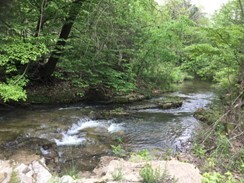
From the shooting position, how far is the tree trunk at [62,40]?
10.0 meters

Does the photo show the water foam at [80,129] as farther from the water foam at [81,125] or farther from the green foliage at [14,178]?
the green foliage at [14,178]

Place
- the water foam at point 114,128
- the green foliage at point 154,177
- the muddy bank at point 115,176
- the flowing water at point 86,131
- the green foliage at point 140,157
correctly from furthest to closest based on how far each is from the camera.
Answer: the water foam at point 114,128
the flowing water at point 86,131
the green foliage at point 140,157
the muddy bank at point 115,176
the green foliage at point 154,177

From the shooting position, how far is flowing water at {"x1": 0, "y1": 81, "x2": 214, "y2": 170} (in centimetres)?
646

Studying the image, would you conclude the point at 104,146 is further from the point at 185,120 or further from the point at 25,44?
the point at 185,120

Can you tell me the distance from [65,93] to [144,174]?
8.74m

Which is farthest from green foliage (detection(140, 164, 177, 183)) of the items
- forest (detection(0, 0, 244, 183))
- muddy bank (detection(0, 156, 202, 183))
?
forest (detection(0, 0, 244, 183))

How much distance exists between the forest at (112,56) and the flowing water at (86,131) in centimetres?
86

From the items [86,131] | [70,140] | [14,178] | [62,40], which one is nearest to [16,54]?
[62,40]

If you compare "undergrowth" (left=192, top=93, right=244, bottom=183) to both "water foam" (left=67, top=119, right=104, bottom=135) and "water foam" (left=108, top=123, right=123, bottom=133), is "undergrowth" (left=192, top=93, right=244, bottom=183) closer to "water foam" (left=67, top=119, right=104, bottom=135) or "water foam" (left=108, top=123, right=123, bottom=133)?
"water foam" (left=108, top=123, right=123, bottom=133)

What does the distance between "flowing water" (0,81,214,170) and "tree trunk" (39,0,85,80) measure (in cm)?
195

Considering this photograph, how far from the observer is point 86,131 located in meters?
8.22

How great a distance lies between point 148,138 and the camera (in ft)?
26.3

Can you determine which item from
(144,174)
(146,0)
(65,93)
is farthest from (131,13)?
(144,174)

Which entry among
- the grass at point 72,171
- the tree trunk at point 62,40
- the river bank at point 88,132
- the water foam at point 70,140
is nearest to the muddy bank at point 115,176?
the grass at point 72,171
